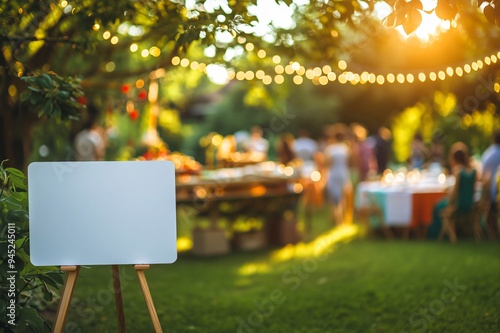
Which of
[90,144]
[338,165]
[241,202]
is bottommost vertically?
[241,202]

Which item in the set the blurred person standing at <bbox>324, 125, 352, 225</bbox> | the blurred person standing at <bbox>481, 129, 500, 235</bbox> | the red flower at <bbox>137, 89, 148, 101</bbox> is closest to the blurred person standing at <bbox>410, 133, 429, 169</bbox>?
the blurred person standing at <bbox>324, 125, 352, 225</bbox>

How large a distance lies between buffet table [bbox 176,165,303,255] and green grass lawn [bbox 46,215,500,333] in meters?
0.58

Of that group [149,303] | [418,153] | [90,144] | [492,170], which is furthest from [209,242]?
[149,303]

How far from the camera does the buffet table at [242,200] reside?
36.7 ft

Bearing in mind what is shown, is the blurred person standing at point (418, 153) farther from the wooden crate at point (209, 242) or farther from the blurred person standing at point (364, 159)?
the wooden crate at point (209, 242)

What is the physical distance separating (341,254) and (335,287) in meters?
2.60

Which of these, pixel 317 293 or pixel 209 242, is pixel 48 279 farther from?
pixel 209 242

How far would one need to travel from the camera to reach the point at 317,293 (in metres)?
8.05

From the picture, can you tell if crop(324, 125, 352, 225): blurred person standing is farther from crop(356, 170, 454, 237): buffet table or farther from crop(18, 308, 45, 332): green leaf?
crop(18, 308, 45, 332): green leaf

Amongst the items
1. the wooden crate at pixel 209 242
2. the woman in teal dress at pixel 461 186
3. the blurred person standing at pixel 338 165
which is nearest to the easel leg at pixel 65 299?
the wooden crate at pixel 209 242

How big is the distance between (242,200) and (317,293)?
146 inches

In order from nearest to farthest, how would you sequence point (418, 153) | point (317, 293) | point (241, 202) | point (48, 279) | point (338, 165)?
point (48, 279) → point (317, 293) → point (241, 202) → point (338, 165) → point (418, 153)

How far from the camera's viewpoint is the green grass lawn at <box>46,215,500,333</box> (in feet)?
21.8

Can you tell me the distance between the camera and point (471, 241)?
37.9 feet
